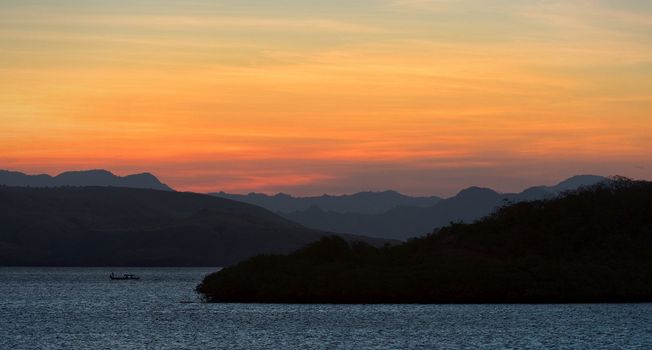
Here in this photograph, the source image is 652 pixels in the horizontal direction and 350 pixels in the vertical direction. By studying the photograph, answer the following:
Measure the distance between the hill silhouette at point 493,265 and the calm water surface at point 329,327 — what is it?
342 centimetres

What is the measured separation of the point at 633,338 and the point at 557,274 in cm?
5470

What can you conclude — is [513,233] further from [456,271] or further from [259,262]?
[259,262]

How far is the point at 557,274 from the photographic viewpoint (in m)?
156

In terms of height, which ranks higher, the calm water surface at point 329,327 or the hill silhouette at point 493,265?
the hill silhouette at point 493,265

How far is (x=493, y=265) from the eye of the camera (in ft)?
523

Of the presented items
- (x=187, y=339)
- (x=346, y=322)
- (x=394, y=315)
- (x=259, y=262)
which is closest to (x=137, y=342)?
(x=187, y=339)

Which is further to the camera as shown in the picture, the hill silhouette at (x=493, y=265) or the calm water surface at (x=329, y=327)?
the hill silhouette at (x=493, y=265)

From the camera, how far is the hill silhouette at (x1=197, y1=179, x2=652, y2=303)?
156125 millimetres

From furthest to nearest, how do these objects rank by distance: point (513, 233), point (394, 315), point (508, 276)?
point (513, 233) < point (508, 276) < point (394, 315)

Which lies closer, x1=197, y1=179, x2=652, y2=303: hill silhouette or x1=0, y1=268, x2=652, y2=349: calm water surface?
x1=0, y1=268, x2=652, y2=349: calm water surface

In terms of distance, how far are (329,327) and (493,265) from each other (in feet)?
151

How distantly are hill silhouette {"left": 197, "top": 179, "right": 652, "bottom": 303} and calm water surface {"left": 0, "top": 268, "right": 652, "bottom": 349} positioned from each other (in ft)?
11.2

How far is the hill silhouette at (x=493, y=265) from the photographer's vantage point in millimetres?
156125

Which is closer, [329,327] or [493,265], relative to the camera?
[329,327]
